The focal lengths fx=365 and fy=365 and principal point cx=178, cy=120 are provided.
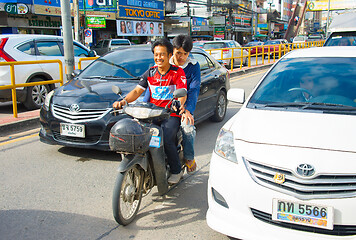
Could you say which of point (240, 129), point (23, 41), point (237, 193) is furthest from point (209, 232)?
point (23, 41)

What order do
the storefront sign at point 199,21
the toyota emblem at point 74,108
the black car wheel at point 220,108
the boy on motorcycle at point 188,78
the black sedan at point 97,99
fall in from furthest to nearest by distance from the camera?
the storefront sign at point 199,21 → the black car wheel at point 220,108 → the toyota emblem at point 74,108 → the black sedan at point 97,99 → the boy on motorcycle at point 188,78

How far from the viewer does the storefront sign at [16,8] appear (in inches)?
843

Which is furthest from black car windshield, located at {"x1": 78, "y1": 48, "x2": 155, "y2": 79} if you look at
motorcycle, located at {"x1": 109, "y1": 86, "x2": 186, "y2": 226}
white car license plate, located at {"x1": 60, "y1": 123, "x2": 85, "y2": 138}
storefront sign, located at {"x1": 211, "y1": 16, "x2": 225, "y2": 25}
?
storefront sign, located at {"x1": 211, "y1": 16, "x2": 225, "y2": 25}

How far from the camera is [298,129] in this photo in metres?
2.80

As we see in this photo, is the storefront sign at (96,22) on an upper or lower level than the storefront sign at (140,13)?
lower

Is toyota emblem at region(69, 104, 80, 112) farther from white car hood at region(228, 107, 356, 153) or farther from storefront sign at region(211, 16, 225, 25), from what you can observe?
storefront sign at region(211, 16, 225, 25)

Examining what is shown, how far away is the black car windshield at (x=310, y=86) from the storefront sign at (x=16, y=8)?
2150cm

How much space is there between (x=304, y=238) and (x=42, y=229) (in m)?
2.20

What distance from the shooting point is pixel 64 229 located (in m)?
3.22

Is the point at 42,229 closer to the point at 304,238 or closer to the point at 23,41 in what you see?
the point at 304,238

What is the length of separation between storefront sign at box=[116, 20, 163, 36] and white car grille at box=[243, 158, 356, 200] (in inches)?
1231

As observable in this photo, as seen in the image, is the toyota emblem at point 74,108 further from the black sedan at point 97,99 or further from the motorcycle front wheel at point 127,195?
the motorcycle front wheel at point 127,195

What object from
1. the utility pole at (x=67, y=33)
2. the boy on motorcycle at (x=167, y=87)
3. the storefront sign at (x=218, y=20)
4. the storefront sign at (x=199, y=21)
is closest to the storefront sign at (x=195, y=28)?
the storefront sign at (x=199, y=21)

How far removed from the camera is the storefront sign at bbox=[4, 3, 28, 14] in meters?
21.4
